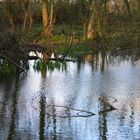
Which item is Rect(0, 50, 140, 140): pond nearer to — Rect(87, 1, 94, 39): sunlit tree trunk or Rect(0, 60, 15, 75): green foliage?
Rect(0, 60, 15, 75): green foliage

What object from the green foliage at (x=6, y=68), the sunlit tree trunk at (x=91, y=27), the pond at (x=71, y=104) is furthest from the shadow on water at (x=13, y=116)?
the sunlit tree trunk at (x=91, y=27)

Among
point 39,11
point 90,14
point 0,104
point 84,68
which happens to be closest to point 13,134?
point 0,104

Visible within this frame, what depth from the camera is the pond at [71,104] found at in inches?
427

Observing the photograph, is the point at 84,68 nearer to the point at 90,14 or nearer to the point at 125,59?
the point at 125,59

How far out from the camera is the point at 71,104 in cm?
1425

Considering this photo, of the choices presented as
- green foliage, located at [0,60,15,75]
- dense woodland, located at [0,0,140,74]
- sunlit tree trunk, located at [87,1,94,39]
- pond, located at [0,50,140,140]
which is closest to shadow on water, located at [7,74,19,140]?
pond, located at [0,50,140,140]

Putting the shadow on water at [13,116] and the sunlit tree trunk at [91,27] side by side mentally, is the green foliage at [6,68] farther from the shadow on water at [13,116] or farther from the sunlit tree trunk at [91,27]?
the sunlit tree trunk at [91,27]

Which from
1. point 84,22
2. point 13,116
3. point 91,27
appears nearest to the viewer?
point 13,116

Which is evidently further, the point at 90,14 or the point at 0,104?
the point at 90,14

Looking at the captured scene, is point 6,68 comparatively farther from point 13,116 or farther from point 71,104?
point 13,116

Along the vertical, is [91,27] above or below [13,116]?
above

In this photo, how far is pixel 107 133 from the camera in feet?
35.2

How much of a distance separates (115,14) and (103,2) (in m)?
3.60

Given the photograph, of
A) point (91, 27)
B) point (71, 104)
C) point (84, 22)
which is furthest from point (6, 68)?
point (91, 27)
